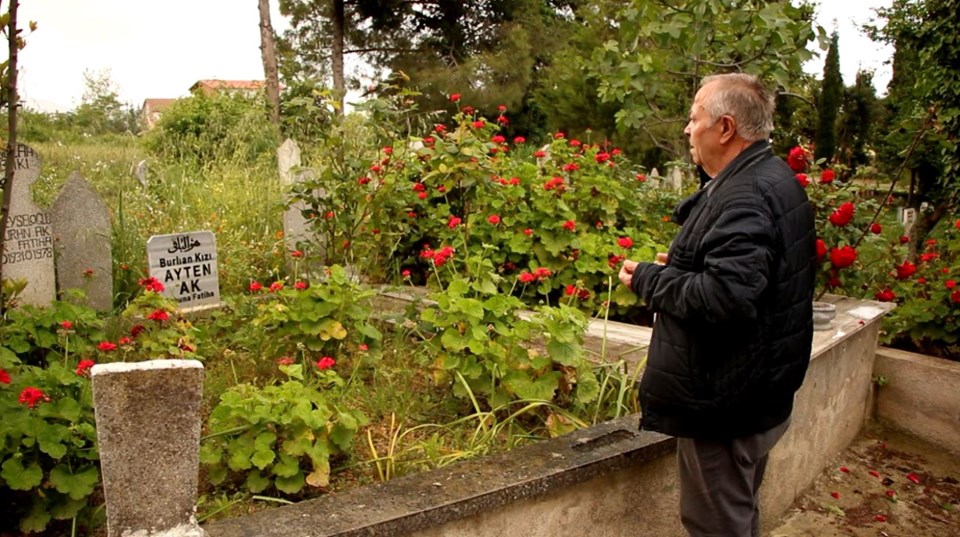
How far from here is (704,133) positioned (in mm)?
2029

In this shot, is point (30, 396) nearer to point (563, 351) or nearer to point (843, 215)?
point (563, 351)

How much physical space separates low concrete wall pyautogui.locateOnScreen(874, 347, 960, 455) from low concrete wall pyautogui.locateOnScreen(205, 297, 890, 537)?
1.10 m

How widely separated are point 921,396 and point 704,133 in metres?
3.09

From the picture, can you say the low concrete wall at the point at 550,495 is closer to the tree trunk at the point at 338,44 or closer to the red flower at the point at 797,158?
the red flower at the point at 797,158

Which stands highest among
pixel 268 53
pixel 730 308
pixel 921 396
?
pixel 268 53

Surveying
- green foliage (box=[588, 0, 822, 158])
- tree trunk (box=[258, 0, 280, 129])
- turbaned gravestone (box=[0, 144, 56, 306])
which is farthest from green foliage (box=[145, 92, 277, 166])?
green foliage (box=[588, 0, 822, 158])

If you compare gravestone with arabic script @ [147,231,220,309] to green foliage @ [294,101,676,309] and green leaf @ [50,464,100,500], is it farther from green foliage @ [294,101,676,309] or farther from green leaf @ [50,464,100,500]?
green leaf @ [50,464,100,500]

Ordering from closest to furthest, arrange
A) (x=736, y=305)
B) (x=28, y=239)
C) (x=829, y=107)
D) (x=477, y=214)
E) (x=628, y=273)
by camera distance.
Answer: (x=736, y=305) → (x=628, y=273) → (x=28, y=239) → (x=477, y=214) → (x=829, y=107)

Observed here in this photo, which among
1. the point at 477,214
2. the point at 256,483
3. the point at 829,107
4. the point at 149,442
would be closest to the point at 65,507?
the point at 256,483

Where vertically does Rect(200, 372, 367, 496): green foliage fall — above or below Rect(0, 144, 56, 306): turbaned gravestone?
below

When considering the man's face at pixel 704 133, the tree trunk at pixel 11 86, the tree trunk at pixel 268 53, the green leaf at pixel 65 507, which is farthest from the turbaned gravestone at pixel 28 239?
the tree trunk at pixel 268 53

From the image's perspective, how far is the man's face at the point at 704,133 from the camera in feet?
6.58

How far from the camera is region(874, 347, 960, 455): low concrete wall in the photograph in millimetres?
4070

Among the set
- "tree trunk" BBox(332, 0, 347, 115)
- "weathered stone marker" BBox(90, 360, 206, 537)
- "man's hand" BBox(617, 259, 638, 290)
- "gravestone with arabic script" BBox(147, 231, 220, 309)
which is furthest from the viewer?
"tree trunk" BBox(332, 0, 347, 115)
